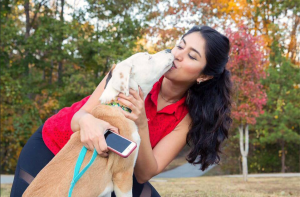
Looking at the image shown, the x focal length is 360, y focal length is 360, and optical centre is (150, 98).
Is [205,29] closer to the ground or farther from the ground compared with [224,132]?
farther from the ground

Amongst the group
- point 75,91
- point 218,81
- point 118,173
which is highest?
point 218,81

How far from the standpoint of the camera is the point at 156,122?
153 inches

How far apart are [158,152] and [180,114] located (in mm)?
538

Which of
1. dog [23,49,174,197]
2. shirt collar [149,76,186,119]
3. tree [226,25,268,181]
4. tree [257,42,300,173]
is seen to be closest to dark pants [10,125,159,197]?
dog [23,49,174,197]

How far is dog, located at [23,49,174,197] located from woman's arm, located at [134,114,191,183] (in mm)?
273

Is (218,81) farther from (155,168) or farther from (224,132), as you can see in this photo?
(155,168)

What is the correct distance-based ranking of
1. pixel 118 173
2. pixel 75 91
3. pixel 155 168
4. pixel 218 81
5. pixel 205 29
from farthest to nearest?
1. pixel 75 91
2. pixel 218 81
3. pixel 205 29
4. pixel 155 168
5. pixel 118 173

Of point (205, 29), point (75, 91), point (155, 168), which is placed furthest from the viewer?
point (75, 91)

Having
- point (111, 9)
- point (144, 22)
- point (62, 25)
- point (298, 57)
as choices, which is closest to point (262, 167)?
point (298, 57)

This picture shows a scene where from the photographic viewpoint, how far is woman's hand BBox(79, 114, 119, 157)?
9.32 feet

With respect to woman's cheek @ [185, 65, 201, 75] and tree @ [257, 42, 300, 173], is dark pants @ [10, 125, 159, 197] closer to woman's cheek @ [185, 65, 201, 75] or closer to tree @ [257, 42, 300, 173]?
woman's cheek @ [185, 65, 201, 75]

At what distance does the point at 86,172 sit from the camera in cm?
282

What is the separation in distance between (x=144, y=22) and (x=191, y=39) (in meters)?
13.7

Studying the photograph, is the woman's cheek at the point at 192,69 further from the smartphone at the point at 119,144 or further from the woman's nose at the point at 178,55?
the smartphone at the point at 119,144
